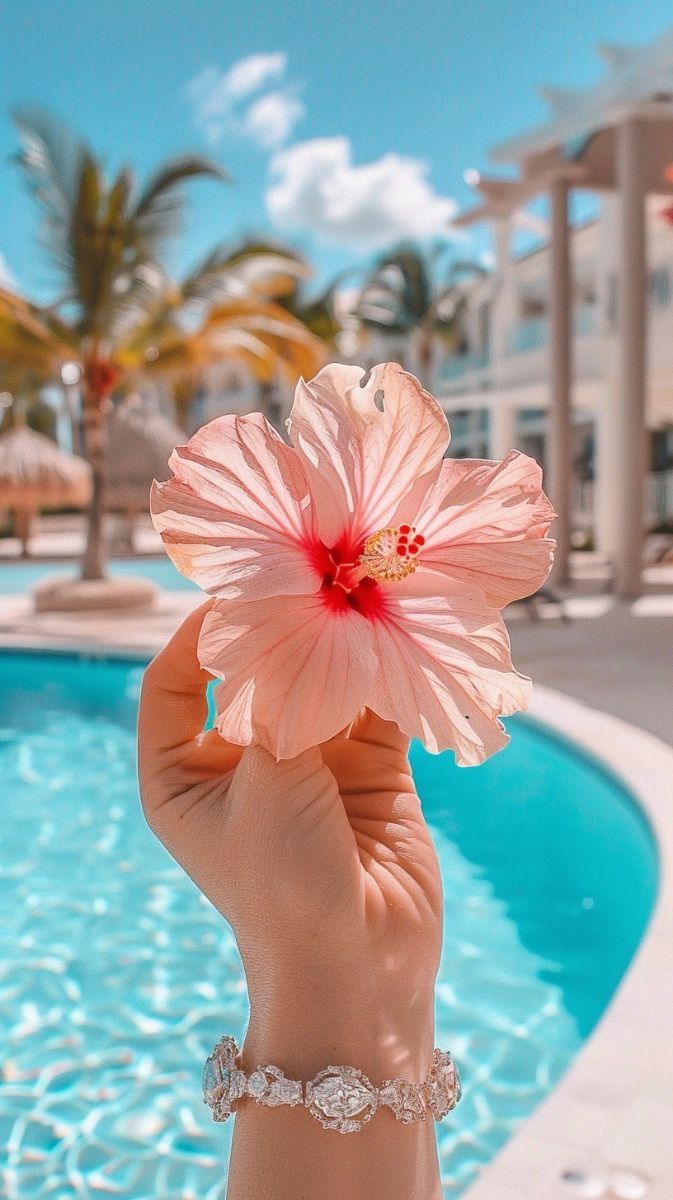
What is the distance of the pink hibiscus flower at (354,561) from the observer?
2.21 ft

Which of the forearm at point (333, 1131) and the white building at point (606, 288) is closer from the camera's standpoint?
the forearm at point (333, 1131)

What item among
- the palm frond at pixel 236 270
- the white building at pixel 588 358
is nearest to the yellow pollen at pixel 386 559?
the palm frond at pixel 236 270

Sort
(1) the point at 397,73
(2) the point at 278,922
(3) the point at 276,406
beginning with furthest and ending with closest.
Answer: (1) the point at 397,73, (3) the point at 276,406, (2) the point at 278,922

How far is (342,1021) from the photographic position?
0.88m

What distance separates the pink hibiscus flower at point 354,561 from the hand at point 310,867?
137 millimetres

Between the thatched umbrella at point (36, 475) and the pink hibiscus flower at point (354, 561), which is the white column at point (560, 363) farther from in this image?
the pink hibiscus flower at point (354, 561)

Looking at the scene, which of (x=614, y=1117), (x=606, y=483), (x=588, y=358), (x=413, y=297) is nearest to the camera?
(x=614, y=1117)

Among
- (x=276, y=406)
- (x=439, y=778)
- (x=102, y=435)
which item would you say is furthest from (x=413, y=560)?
(x=276, y=406)

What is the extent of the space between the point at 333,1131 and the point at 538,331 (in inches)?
771

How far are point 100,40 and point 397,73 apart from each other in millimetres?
15290

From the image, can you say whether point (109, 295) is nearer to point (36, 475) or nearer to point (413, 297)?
point (36, 475)

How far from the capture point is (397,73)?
4859 cm

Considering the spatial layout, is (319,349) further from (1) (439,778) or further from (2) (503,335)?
(1) (439,778)

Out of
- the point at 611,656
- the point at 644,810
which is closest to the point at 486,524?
the point at 644,810
